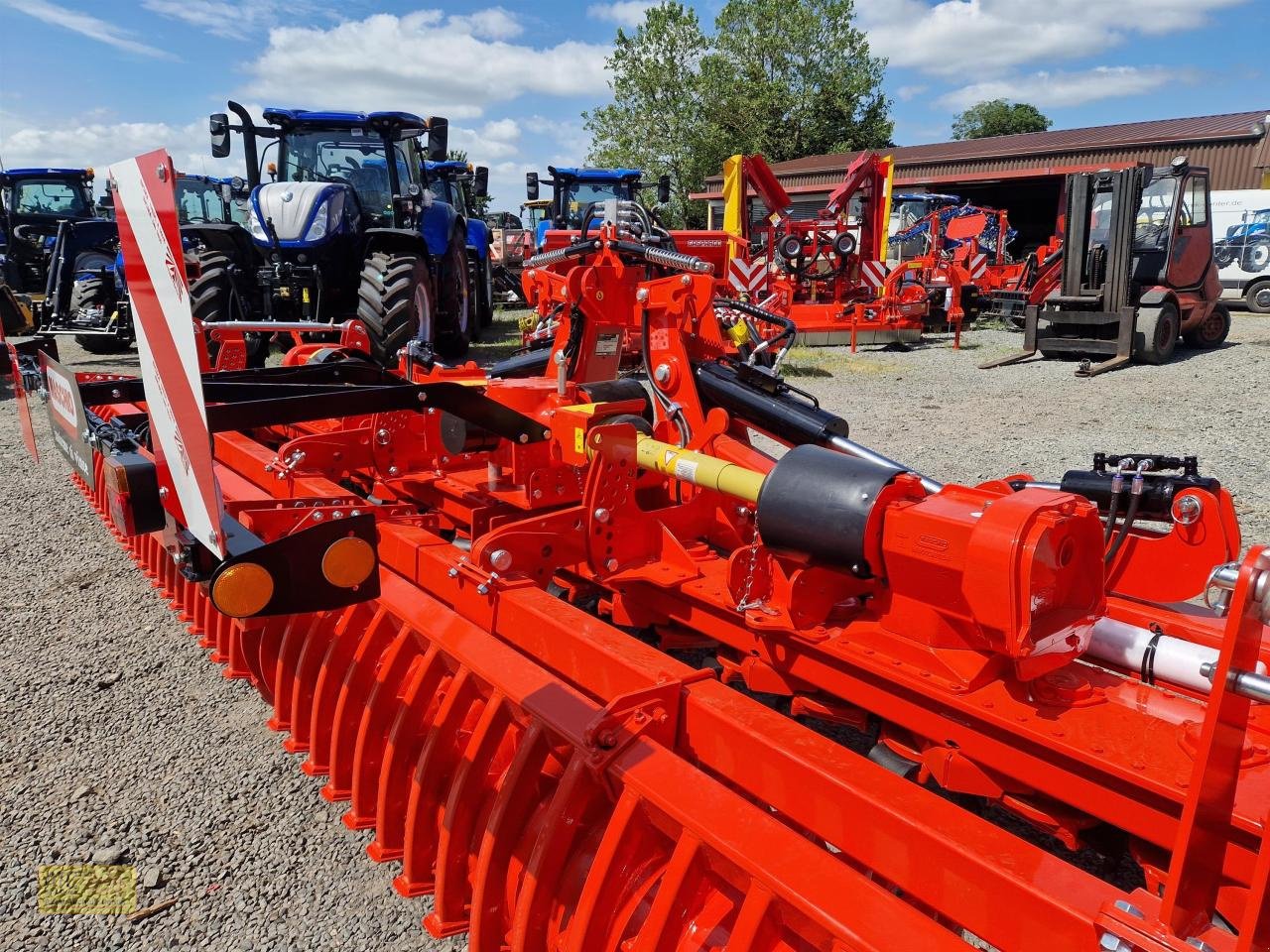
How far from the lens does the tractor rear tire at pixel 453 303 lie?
991cm

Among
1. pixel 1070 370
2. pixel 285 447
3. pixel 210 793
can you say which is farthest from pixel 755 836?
pixel 1070 370

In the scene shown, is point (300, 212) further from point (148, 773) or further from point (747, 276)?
point (148, 773)

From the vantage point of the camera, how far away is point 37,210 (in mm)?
14664

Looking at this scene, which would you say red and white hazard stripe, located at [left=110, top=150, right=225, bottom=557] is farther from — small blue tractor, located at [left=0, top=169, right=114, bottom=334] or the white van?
the white van

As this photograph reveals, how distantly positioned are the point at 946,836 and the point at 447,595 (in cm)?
155

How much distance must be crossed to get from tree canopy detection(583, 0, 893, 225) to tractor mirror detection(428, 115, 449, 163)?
2704cm

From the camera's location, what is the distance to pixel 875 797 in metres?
1.43

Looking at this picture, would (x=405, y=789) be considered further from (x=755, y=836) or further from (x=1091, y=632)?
(x=1091, y=632)

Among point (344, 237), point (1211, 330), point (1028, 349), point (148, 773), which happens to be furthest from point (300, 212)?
point (1211, 330)

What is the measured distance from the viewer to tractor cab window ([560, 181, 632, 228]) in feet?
48.6

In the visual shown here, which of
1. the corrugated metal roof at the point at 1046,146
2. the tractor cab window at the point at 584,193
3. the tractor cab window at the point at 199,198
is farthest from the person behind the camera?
the corrugated metal roof at the point at 1046,146

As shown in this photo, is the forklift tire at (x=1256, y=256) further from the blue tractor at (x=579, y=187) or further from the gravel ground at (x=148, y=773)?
the gravel ground at (x=148, y=773)

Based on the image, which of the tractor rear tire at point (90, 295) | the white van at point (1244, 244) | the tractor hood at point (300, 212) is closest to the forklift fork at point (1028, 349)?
the tractor hood at point (300, 212)

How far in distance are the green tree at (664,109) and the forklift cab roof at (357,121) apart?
88.5 ft
